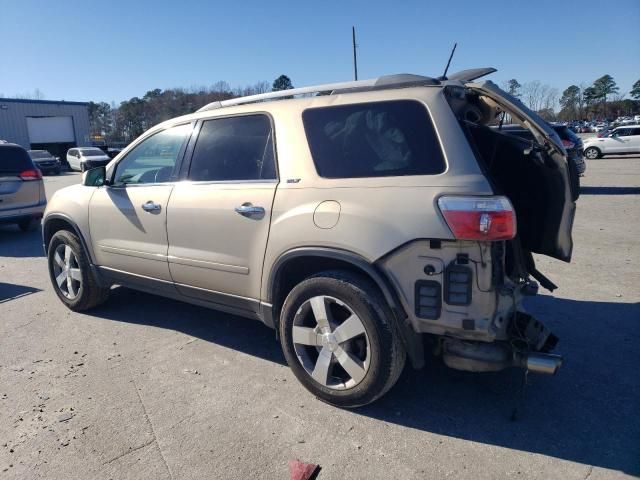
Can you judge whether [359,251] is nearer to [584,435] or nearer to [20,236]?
[584,435]

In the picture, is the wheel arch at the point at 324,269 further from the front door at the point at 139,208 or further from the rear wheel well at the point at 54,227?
the rear wheel well at the point at 54,227

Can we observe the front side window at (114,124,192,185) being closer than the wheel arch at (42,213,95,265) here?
Yes

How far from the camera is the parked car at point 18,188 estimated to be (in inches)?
370

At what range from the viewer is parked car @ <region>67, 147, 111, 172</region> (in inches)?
1305

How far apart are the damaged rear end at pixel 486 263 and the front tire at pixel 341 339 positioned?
22cm

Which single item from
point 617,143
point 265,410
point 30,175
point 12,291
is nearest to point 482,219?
point 265,410

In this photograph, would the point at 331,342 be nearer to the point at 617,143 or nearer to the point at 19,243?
the point at 19,243

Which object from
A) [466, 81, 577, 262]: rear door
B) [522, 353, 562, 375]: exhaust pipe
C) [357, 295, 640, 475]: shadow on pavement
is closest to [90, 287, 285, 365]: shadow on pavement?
[357, 295, 640, 475]: shadow on pavement

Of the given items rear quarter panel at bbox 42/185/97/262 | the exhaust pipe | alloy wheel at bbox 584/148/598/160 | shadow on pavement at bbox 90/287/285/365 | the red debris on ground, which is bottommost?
the red debris on ground

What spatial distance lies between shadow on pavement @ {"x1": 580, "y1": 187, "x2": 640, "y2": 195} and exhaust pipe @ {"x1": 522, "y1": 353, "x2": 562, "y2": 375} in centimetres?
1204

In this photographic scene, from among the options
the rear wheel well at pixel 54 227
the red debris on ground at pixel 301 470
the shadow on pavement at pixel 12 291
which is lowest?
the red debris on ground at pixel 301 470

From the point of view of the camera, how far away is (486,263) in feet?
8.62

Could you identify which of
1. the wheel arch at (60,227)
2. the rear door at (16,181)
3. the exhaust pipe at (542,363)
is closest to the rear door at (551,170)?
the exhaust pipe at (542,363)

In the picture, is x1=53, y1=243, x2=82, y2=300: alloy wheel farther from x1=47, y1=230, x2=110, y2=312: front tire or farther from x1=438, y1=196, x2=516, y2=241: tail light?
x1=438, y1=196, x2=516, y2=241: tail light
